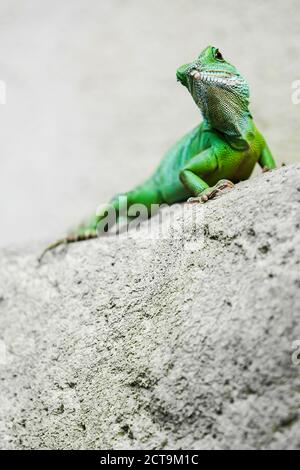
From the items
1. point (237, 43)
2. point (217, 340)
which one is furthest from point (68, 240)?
point (237, 43)

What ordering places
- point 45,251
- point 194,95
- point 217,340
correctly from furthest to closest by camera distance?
point 45,251, point 194,95, point 217,340

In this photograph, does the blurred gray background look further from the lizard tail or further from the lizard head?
the lizard head

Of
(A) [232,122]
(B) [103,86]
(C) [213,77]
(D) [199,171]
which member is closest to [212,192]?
(D) [199,171]

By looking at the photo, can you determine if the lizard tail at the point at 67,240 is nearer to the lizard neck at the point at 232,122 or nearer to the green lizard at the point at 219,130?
the green lizard at the point at 219,130

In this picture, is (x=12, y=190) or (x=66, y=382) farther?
(x=12, y=190)

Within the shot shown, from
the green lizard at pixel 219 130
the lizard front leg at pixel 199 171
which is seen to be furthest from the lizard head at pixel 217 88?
the lizard front leg at pixel 199 171

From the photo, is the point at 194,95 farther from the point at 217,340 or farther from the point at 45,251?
the point at 217,340
